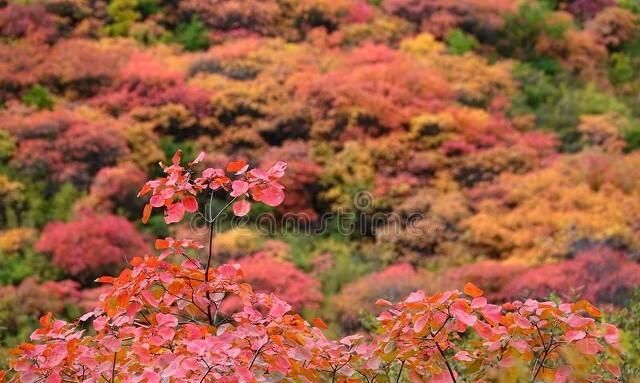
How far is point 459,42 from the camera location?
1617cm

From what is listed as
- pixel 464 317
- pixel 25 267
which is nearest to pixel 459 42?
pixel 25 267

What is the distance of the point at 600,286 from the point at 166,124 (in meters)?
6.86

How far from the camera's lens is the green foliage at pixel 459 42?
52.7 ft

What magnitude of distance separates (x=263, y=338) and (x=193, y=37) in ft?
46.5

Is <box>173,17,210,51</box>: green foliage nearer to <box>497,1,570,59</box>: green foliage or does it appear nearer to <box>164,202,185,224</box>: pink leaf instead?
<box>497,1,570,59</box>: green foliage

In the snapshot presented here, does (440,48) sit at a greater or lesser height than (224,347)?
lesser

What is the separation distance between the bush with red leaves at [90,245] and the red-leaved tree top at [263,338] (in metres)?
6.79

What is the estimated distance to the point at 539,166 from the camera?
12.0 m

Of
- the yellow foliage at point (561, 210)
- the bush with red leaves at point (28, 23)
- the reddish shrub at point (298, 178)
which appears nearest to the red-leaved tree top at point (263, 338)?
the yellow foliage at point (561, 210)

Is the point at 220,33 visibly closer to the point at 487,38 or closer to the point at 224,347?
the point at 487,38

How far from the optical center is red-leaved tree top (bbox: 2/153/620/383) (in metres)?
2.15

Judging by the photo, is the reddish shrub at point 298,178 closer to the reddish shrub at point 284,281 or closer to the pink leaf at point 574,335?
the reddish shrub at point 284,281

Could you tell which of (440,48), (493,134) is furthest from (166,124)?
(440,48)

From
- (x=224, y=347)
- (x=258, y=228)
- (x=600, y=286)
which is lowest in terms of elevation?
(x=258, y=228)
